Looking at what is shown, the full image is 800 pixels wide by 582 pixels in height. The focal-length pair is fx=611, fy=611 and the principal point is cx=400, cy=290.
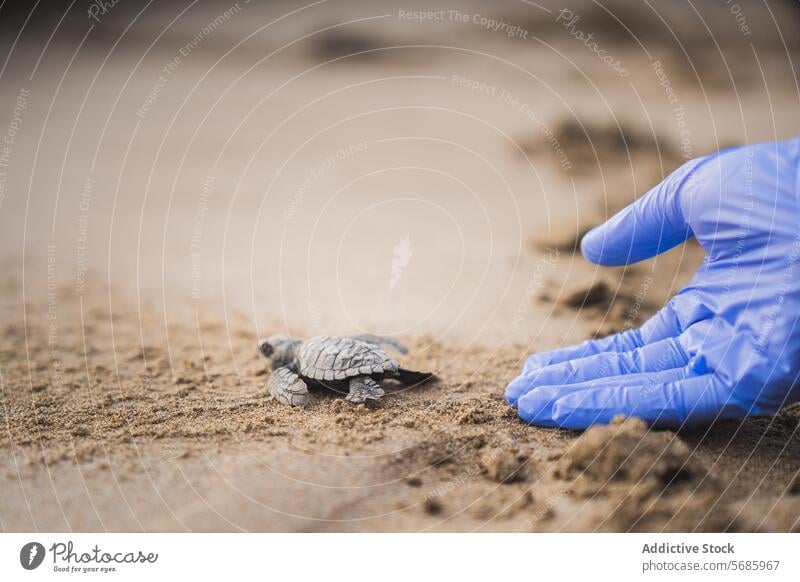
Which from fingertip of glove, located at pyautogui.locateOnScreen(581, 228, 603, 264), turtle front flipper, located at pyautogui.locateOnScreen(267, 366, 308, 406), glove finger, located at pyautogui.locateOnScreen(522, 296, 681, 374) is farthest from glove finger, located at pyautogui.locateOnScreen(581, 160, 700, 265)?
turtle front flipper, located at pyautogui.locateOnScreen(267, 366, 308, 406)

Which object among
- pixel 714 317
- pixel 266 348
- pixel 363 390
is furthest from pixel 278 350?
pixel 714 317

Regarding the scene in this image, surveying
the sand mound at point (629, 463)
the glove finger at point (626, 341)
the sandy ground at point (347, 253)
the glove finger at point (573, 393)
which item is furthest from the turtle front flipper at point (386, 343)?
the sand mound at point (629, 463)

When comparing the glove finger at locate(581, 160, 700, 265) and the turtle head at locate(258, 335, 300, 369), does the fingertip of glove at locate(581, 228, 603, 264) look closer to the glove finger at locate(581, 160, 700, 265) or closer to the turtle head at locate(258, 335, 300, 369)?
the glove finger at locate(581, 160, 700, 265)

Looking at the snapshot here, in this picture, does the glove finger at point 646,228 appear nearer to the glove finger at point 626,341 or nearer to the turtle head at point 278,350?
the glove finger at point 626,341

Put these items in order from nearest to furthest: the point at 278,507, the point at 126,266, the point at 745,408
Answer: the point at 278,507 → the point at 745,408 → the point at 126,266

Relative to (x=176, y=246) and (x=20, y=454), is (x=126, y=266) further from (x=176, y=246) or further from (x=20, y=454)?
(x=20, y=454)
